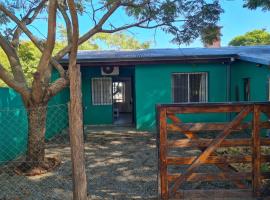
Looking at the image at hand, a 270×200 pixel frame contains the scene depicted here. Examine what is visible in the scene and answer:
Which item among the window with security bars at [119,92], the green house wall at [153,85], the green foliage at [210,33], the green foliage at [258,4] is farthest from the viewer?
the window with security bars at [119,92]

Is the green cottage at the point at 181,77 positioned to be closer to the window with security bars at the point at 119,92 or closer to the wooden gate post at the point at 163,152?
the window with security bars at the point at 119,92

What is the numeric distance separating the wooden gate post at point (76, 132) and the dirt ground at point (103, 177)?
4.95ft

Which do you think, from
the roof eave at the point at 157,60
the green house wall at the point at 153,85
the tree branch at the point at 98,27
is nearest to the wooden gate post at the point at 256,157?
the tree branch at the point at 98,27

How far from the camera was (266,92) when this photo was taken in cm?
1134

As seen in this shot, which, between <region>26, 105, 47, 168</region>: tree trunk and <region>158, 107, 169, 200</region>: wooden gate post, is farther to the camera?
<region>26, 105, 47, 168</region>: tree trunk

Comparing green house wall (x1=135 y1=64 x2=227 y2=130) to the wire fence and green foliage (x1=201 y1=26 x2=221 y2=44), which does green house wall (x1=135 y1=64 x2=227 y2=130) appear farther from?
the wire fence

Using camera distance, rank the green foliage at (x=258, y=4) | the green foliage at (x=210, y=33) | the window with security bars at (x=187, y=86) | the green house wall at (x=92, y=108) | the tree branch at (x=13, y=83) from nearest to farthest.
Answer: the tree branch at (x=13, y=83)
the green foliage at (x=258, y=4)
the green foliage at (x=210, y=33)
the window with security bars at (x=187, y=86)
the green house wall at (x=92, y=108)

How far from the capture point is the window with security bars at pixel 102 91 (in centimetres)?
1536

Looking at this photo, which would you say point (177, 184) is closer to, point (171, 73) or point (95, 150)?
point (95, 150)

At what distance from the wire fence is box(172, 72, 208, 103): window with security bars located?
5.96 metres

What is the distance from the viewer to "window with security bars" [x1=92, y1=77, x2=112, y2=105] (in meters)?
15.4

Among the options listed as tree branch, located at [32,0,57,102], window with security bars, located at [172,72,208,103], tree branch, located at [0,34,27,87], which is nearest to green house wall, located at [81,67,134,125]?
window with security bars, located at [172,72,208,103]

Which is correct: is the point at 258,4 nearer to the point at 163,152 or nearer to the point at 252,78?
the point at 252,78

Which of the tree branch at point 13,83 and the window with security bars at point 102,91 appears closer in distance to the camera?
the tree branch at point 13,83
